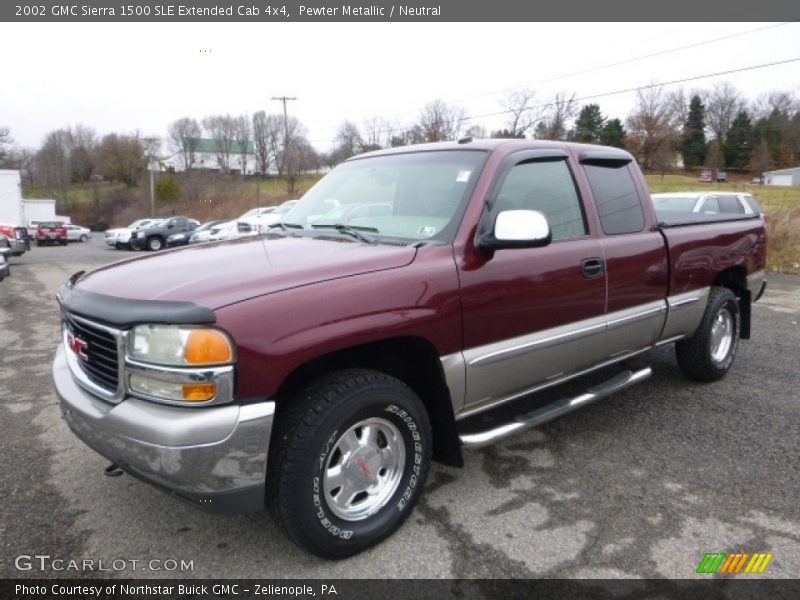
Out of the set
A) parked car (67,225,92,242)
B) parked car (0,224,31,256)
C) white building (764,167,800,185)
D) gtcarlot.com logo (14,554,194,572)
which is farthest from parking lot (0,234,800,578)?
white building (764,167,800,185)

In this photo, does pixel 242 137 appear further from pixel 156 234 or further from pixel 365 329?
pixel 365 329

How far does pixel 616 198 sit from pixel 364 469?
101 inches

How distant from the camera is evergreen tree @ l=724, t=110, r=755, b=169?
60125 mm

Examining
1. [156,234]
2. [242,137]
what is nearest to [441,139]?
[156,234]

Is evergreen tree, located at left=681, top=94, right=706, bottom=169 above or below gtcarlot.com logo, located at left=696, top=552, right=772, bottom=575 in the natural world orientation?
A: above

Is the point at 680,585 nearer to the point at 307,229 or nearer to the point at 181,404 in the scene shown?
the point at 181,404

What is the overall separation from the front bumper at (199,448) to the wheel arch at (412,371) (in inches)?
12.2

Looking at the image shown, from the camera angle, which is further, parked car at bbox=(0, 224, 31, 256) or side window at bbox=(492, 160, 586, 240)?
parked car at bbox=(0, 224, 31, 256)

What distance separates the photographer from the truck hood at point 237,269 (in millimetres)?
2277

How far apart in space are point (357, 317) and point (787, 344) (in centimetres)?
604

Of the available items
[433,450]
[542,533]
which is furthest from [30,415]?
[542,533]

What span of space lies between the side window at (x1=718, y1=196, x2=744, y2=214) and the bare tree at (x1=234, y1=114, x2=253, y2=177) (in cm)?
6667

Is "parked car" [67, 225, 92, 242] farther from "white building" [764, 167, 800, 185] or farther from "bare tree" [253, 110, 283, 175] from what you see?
"white building" [764, 167, 800, 185]

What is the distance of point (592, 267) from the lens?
11.3 ft
